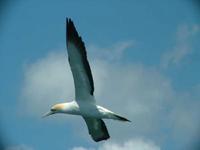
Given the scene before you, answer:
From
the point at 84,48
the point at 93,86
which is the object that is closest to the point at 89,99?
the point at 93,86

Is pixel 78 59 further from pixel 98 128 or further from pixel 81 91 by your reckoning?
pixel 98 128

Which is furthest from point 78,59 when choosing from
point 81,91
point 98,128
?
point 98,128

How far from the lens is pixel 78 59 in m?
27.0

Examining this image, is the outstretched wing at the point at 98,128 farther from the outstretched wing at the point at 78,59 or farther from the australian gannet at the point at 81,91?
the outstretched wing at the point at 78,59

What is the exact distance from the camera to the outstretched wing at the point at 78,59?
2688 centimetres

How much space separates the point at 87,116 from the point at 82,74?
1.96 m

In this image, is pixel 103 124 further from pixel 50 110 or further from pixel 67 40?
pixel 67 40

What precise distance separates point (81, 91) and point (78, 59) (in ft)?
5.14

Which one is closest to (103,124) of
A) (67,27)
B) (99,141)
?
(99,141)

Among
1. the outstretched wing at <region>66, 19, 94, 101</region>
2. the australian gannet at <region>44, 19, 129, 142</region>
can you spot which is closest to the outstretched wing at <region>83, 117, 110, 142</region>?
the australian gannet at <region>44, 19, 129, 142</region>

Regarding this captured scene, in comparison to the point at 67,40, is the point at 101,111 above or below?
below

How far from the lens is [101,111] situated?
2753cm

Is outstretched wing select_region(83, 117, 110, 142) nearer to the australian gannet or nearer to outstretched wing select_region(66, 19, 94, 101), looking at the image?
the australian gannet

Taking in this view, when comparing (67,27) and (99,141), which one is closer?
(67,27)
